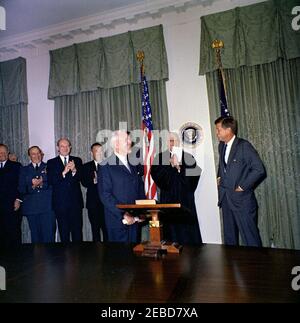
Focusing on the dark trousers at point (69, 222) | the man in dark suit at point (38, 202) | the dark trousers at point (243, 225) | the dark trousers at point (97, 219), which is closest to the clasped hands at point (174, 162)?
the dark trousers at point (243, 225)

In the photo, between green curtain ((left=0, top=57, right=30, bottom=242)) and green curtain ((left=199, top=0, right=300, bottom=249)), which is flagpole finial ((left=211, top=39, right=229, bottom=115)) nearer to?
green curtain ((left=199, top=0, right=300, bottom=249))

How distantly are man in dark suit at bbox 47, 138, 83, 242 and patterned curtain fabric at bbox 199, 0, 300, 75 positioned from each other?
2.39 m

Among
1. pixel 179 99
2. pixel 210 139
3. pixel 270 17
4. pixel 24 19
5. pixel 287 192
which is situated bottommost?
pixel 287 192

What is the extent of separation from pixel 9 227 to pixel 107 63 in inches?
119

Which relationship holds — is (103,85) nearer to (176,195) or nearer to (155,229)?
(176,195)

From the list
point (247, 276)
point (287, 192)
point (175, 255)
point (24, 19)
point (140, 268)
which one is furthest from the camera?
point (24, 19)

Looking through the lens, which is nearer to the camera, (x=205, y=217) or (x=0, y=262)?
(x=0, y=262)

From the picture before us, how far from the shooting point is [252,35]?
4.12 m

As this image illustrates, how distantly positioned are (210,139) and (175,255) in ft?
10.2

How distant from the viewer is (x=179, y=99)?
4574 mm

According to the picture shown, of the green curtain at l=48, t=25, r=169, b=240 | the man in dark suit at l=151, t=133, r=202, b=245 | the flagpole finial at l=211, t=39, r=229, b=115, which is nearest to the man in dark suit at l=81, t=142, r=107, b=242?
the green curtain at l=48, t=25, r=169, b=240

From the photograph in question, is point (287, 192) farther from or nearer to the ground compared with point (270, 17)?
nearer to the ground
